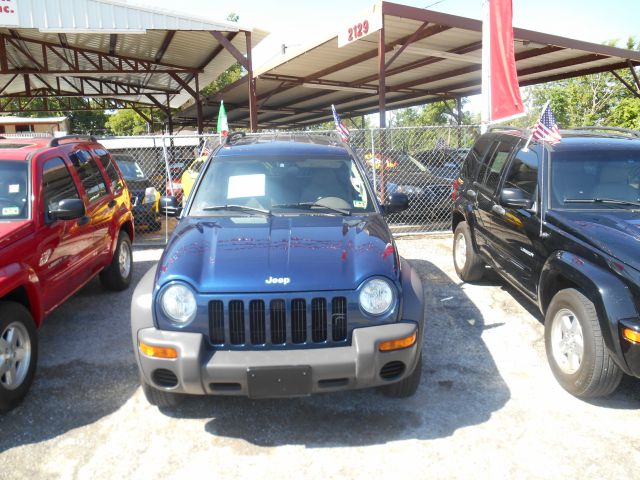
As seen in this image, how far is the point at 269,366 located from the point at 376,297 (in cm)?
78

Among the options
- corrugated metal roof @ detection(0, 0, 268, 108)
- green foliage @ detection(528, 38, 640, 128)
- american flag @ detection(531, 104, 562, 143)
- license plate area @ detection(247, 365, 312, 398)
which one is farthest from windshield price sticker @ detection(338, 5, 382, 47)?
green foliage @ detection(528, 38, 640, 128)

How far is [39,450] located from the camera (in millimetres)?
3143

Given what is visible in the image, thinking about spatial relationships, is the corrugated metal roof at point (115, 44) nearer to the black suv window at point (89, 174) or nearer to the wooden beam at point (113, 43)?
the wooden beam at point (113, 43)

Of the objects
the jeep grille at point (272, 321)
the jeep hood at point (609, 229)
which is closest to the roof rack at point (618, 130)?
the jeep hood at point (609, 229)

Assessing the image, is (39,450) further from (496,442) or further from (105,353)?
(496,442)

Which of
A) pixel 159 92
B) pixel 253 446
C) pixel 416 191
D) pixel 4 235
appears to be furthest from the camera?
pixel 159 92

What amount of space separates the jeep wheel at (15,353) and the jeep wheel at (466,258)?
15.5 ft

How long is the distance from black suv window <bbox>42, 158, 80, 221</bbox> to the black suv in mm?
4069

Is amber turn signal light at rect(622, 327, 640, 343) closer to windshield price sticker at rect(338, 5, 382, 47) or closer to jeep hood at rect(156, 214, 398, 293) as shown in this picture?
jeep hood at rect(156, 214, 398, 293)

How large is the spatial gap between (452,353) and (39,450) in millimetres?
3225

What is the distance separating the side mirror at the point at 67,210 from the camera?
4242 millimetres

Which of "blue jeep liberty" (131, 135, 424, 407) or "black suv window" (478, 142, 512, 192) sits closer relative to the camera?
"blue jeep liberty" (131, 135, 424, 407)

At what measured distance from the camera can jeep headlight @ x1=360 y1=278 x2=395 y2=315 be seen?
306cm

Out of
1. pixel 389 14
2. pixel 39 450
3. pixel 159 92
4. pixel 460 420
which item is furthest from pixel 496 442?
pixel 159 92
